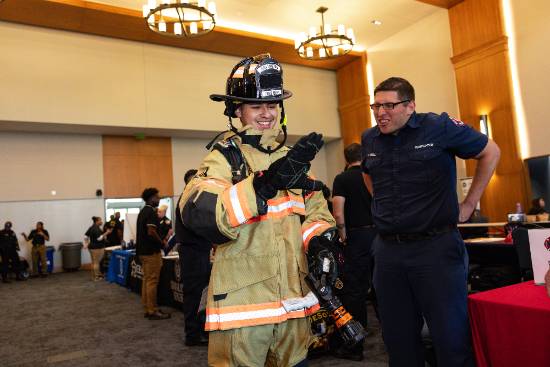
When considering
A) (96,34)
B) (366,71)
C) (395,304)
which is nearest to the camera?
(395,304)

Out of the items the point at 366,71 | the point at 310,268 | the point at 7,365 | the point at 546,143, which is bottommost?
the point at 7,365

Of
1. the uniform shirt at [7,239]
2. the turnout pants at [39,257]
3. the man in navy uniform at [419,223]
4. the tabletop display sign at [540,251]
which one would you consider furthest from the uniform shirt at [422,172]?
the turnout pants at [39,257]

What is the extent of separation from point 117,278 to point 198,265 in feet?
17.0

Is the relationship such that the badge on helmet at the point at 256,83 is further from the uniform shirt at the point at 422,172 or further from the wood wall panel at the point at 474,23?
the wood wall panel at the point at 474,23

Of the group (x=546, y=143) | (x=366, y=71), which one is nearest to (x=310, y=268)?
(x=546, y=143)

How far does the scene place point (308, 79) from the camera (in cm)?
1379

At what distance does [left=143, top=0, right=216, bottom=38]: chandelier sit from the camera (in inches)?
309

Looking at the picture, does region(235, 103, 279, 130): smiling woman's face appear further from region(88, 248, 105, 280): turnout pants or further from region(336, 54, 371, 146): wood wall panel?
region(336, 54, 371, 146): wood wall panel

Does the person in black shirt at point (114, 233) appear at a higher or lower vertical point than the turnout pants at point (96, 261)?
higher

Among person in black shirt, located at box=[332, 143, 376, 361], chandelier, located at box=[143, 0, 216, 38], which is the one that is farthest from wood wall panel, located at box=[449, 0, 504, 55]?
person in black shirt, located at box=[332, 143, 376, 361]

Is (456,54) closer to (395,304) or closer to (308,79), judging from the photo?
(308,79)

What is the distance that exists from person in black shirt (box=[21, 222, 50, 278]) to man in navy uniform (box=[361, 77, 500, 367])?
1039 centimetres

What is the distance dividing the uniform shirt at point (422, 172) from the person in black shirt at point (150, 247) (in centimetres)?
344

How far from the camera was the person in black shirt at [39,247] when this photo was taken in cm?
1062
